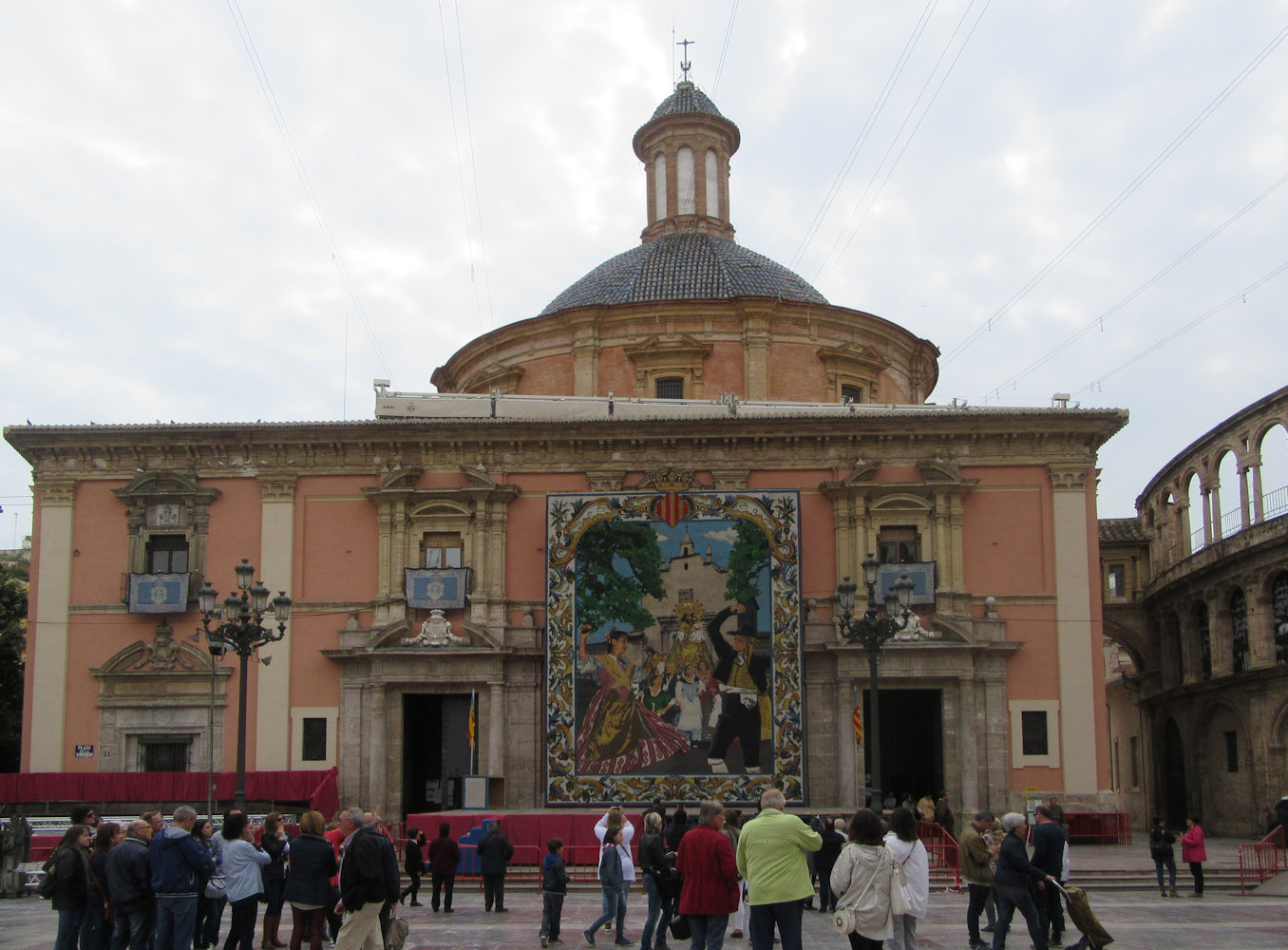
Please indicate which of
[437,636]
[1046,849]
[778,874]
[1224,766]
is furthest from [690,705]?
[778,874]

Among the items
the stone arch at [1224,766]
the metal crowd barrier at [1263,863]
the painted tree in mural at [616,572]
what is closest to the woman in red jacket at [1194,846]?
the metal crowd barrier at [1263,863]

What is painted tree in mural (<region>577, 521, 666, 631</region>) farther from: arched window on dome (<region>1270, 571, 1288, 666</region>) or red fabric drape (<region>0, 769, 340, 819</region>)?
arched window on dome (<region>1270, 571, 1288, 666</region>)

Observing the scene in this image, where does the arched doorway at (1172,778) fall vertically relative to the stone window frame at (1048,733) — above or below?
below

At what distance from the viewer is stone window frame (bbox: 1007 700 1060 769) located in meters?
27.4

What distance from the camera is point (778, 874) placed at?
9492mm

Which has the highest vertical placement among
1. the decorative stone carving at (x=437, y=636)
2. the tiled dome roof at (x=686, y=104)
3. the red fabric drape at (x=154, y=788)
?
the tiled dome roof at (x=686, y=104)

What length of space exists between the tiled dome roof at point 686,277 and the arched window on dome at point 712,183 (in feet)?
4.80

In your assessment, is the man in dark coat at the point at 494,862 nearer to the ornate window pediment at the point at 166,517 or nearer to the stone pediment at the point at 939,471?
the ornate window pediment at the point at 166,517

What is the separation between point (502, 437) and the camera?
95.8 feet

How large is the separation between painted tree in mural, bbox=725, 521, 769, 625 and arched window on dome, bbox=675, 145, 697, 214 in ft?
44.1

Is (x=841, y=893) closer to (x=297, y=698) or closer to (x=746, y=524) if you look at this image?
(x=746, y=524)

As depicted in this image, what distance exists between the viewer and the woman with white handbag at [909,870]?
10242 mm

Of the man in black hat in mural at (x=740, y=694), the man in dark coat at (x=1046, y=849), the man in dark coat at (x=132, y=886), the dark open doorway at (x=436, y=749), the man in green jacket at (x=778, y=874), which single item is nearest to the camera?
the man in green jacket at (x=778, y=874)

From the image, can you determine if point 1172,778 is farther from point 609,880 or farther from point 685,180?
point 609,880
